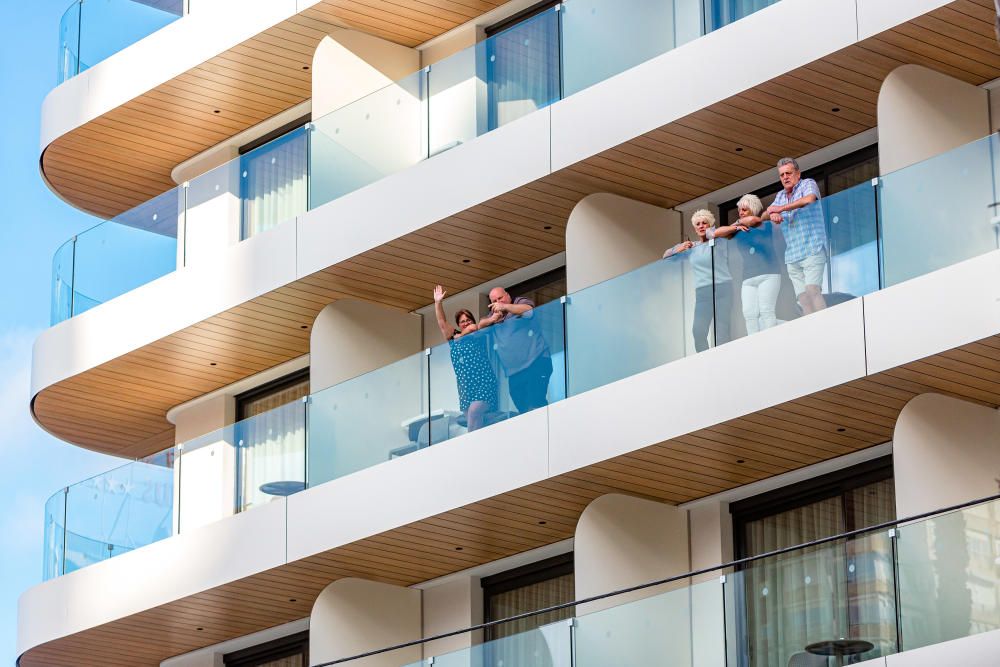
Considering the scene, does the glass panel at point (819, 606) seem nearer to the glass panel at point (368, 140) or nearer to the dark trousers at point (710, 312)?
the dark trousers at point (710, 312)

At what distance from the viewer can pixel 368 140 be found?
83.2 ft

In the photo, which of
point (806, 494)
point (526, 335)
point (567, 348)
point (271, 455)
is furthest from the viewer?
point (271, 455)

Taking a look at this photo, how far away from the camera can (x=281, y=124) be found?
28.8 m

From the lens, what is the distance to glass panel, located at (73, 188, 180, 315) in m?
28.1

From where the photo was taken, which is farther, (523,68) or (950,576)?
(523,68)

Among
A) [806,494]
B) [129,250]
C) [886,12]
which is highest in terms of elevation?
[129,250]

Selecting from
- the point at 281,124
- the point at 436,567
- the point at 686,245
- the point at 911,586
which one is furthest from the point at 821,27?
the point at 281,124

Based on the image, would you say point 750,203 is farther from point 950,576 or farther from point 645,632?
point 950,576

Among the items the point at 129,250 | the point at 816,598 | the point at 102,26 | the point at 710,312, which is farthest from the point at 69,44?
Result: the point at 816,598

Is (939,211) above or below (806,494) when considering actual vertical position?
above

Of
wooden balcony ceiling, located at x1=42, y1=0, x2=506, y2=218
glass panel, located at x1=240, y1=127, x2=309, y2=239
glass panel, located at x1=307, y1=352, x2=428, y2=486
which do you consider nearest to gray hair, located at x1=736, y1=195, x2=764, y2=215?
glass panel, located at x1=307, y1=352, x2=428, y2=486

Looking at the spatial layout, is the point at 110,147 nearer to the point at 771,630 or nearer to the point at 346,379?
the point at 346,379

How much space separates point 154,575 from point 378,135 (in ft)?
17.9

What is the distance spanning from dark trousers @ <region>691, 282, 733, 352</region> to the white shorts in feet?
2.44
